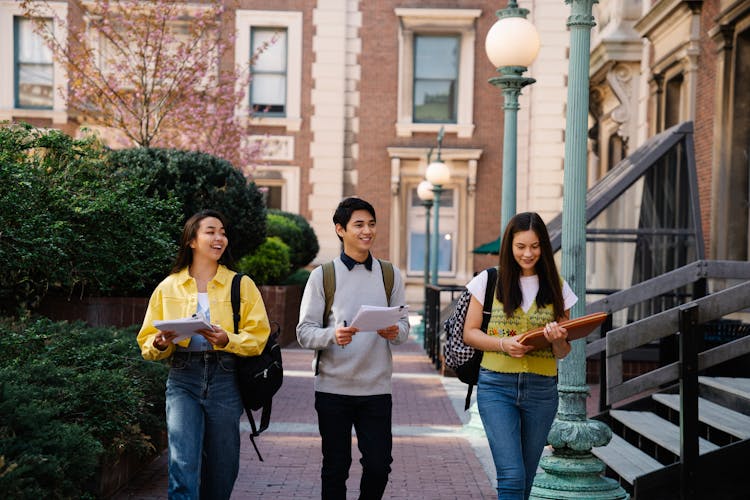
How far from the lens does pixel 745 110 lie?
14.2 meters

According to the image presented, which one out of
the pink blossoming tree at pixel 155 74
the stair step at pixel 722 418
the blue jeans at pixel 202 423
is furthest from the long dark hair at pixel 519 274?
the pink blossoming tree at pixel 155 74

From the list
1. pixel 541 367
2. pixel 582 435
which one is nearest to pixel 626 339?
pixel 582 435

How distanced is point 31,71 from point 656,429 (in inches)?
989

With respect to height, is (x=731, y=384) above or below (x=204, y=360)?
below

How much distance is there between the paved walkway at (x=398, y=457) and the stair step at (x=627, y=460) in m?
0.89

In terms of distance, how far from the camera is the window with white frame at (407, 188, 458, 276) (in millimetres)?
30344

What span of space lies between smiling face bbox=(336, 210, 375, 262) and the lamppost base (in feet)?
6.91

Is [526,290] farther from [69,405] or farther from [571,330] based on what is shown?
[69,405]

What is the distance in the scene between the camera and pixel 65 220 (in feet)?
32.0

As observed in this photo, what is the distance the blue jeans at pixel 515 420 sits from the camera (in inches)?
219

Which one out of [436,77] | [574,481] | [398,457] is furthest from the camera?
[436,77]

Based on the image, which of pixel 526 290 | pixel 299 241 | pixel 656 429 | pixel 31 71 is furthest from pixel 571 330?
pixel 31 71

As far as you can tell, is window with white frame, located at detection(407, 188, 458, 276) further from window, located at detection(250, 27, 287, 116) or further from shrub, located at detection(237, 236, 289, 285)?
shrub, located at detection(237, 236, 289, 285)

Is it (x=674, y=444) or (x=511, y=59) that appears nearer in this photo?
(x=674, y=444)
